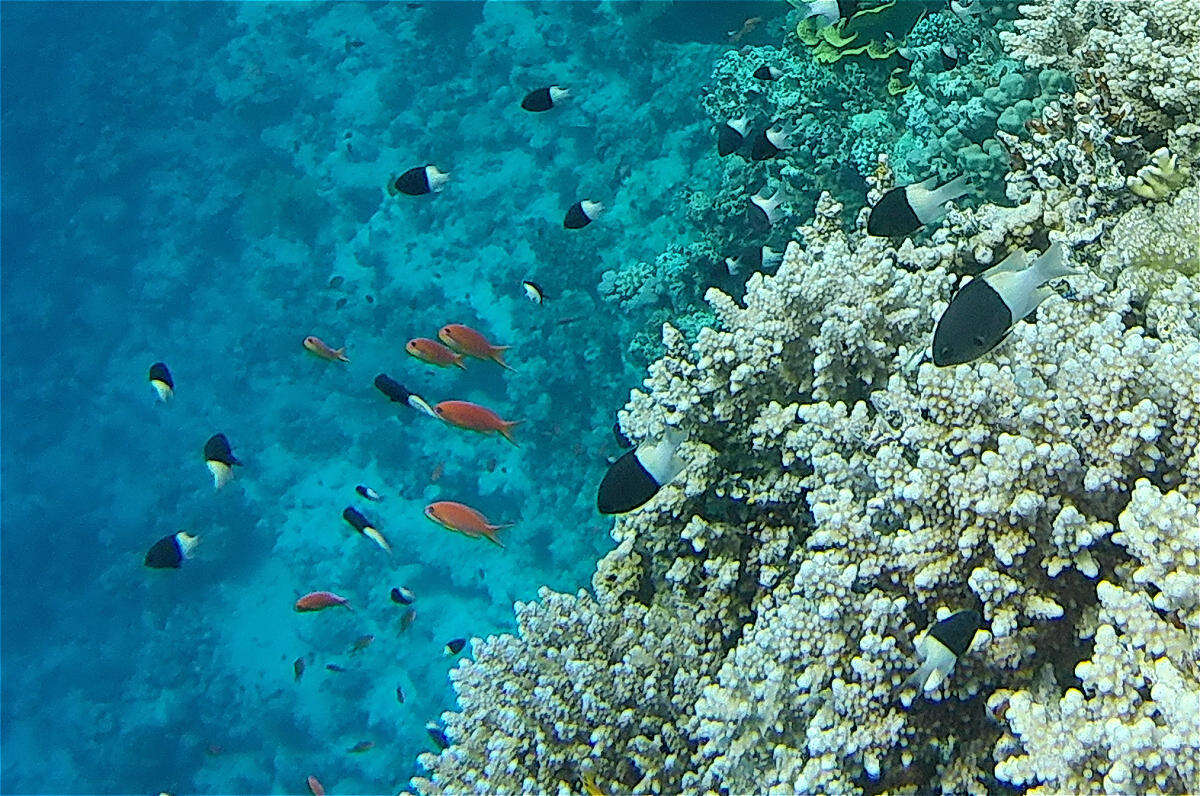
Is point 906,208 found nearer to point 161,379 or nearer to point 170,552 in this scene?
point 170,552

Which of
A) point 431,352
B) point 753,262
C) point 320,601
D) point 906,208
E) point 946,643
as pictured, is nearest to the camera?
point 946,643

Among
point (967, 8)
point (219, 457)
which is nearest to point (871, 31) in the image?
point (967, 8)

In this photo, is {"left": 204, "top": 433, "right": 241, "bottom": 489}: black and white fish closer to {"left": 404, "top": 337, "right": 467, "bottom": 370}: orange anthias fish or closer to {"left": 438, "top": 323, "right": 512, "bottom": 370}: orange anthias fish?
{"left": 404, "top": 337, "right": 467, "bottom": 370}: orange anthias fish

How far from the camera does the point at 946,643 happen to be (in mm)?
2055

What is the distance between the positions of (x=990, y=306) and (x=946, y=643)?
903 millimetres

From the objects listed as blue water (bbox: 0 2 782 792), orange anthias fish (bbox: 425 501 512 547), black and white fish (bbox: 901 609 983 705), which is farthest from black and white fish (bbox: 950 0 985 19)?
orange anthias fish (bbox: 425 501 512 547)

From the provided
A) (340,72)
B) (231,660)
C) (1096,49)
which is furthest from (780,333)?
(340,72)

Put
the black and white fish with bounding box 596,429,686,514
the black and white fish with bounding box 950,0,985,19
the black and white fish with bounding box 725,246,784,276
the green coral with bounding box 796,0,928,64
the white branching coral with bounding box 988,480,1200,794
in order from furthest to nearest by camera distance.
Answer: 1. the green coral with bounding box 796,0,928,64
2. the black and white fish with bounding box 725,246,784,276
3. the black and white fish with bounding box 950,0,985,19
4. the black and white fish with bounding box 596,429,686,514
5. the white branching coral with bounding box 988,480,1200,794

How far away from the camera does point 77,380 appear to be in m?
18.5

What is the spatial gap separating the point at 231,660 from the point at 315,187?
9.51 meters

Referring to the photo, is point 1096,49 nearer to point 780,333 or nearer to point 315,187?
point 780,333

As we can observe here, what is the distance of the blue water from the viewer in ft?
37.7

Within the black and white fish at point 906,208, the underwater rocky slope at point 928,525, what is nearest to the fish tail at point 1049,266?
the underwater rocky slope at point 928,525

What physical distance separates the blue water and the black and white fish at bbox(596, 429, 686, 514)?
20.9 ft
